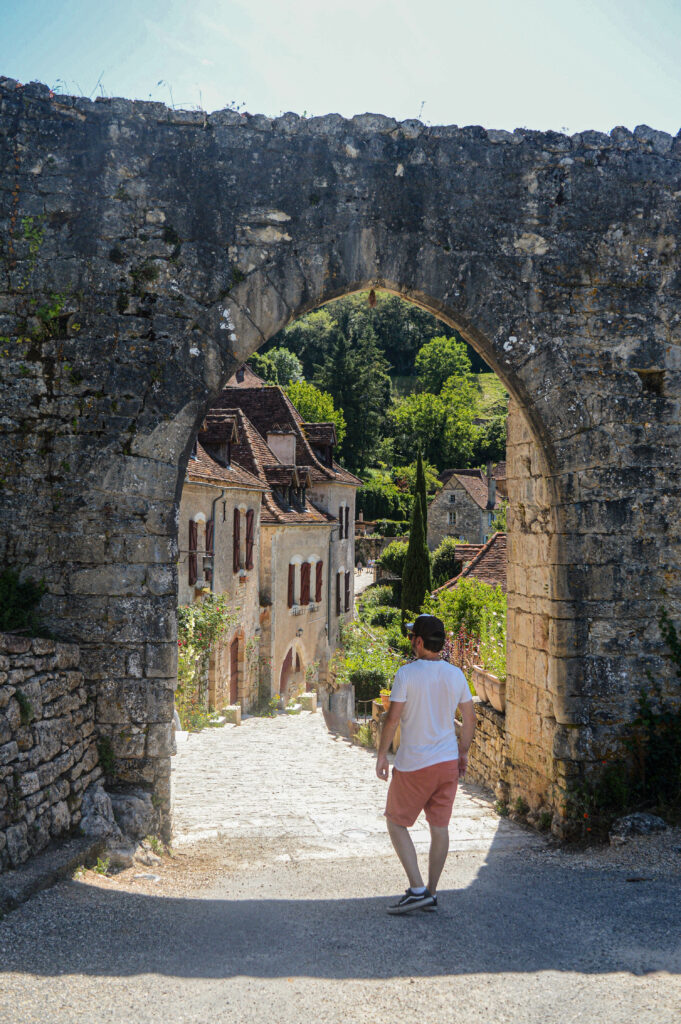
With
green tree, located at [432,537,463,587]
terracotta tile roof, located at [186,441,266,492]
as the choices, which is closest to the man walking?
terracotta tile roof, located at [186,441,266,492]

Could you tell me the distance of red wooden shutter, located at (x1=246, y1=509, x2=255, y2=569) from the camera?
20297mm

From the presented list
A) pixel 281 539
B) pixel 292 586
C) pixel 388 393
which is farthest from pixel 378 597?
pixel 388 393

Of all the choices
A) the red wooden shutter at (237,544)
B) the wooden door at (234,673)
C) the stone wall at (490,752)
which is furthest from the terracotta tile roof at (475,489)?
the stone wall at (490,752)

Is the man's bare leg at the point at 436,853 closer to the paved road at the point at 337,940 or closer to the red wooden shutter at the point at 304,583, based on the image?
the paved road at the point at 337,940

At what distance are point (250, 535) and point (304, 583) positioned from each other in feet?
16.5

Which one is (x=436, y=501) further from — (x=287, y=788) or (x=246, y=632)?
(x=287, y=788)

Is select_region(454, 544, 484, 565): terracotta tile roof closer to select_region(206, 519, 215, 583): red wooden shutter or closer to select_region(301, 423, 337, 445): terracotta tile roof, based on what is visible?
select_region(206, 519, 215, 583): red wooden shutter

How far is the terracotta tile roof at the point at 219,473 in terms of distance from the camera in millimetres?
16052

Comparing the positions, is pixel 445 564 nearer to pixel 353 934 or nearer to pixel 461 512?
pixel 461 512

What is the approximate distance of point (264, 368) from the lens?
2108 inches

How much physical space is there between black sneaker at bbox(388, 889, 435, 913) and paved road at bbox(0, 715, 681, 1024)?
0.19ft

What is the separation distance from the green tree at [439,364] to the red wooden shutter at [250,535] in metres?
50.5

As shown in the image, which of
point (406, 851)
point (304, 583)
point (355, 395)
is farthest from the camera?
point (355, 395)

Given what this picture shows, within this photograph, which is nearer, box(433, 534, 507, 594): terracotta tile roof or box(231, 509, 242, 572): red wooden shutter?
box(433, 534, 507, 594): terracotta tile roof
